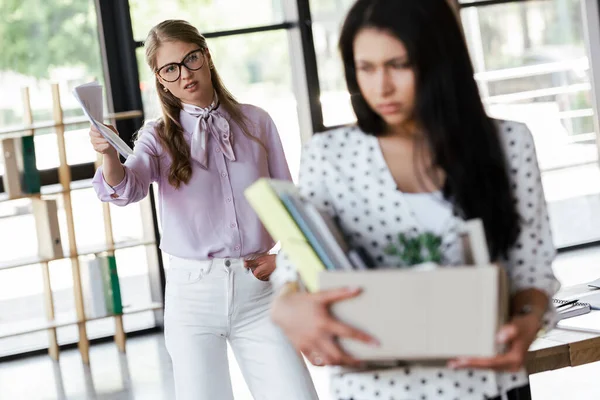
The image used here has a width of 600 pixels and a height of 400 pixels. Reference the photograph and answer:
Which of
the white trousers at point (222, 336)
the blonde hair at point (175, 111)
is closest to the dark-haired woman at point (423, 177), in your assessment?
the white trousers at point (222, 336)

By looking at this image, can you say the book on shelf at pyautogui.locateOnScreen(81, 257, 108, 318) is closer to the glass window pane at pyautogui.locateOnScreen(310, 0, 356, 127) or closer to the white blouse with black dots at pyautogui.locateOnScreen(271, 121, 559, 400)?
the glass window pane at pyautogui.locateOnScreen(310, 0, 356, 127)

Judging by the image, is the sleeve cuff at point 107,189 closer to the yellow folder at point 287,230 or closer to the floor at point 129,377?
the yellow folder at point 287,230

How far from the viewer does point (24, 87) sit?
6168 millimetres

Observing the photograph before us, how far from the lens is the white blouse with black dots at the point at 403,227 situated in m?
1.48

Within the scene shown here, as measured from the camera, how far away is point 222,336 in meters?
2.75

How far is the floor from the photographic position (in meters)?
4.62

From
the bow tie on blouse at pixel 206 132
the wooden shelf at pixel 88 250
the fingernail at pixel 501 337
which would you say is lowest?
the wooden shelf at pixel 88 250

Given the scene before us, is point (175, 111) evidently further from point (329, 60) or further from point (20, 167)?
point (329, 60)

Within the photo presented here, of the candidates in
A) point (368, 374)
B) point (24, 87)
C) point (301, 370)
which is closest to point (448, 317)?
point (368, 374)

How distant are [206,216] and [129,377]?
3089 millimetres

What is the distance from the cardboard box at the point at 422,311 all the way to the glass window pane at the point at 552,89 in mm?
6672

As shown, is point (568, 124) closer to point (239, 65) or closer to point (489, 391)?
point (239, 65)

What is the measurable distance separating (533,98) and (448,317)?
22.4ft

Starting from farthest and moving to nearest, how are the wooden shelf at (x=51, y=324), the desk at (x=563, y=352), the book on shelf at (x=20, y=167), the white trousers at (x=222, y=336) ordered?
the wooden shelf at (x=51, y=324)
the book on shelf at (x=20, y=167)
the white trousers at (x=222, y=336)
the desk at (x=563, y=352)
